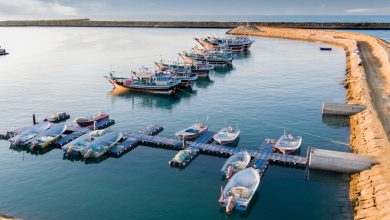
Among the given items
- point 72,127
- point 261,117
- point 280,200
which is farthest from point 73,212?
point 261,117

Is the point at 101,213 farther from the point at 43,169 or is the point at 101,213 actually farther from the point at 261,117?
the point at 261,117

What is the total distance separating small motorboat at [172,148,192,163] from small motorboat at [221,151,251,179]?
647cm

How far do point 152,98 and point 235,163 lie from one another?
152 ft

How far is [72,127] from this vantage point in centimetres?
6731

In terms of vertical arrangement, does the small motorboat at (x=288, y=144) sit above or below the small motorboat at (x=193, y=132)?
below

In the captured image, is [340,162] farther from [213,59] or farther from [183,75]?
[213,59]

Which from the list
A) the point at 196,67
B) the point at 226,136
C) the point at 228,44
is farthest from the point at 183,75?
the point at 228,44

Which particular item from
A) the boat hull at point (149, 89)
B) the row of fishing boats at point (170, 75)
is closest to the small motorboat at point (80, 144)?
the boat hull at point (149, 89)

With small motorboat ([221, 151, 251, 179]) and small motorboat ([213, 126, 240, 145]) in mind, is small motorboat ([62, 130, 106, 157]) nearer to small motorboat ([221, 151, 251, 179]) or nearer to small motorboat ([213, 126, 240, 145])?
small motorboat ([213, 126, 240, 145])

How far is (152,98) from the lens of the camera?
91812mm

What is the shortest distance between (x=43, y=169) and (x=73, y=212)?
14.6 metres

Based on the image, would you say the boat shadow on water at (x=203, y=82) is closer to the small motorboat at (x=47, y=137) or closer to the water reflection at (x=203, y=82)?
the water reflection at (x=203, y=82)

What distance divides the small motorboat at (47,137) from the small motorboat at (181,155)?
22660 mm

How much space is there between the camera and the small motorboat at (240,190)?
40.0m
